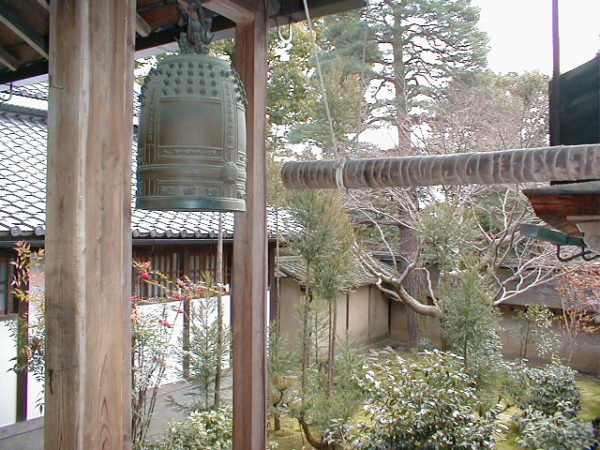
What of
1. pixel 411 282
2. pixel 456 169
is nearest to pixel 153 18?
pixel 456 169

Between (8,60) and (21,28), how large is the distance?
0.47 meters

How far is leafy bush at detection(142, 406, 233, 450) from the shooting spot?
12.7ft

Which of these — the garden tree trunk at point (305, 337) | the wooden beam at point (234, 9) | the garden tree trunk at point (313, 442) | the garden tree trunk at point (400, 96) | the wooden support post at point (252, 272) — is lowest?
the garden tree trunk at point (313, 442)

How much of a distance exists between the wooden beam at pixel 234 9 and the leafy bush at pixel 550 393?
5.82 meters

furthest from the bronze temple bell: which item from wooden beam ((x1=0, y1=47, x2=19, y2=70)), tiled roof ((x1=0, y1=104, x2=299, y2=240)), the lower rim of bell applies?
tiled roof ((x1=0, y1=104, x2=299, y2=240))

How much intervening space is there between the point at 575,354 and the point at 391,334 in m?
3.67

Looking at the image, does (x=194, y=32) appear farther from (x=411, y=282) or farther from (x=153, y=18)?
(x=411, y=282)

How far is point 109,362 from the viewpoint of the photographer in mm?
1161

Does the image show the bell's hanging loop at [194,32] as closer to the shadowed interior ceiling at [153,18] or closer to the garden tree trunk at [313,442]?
the shadowed interior ceiling at [153,18]

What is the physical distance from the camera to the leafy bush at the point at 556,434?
Answer: 475cm

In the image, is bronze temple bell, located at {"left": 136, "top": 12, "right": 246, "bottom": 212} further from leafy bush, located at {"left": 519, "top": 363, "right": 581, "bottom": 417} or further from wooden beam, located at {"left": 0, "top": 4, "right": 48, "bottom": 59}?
leafy bush, located at {"left": 519, "top": 363, "right": 581, "bottom": 417}

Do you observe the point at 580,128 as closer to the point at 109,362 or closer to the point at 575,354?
the point at 109,362

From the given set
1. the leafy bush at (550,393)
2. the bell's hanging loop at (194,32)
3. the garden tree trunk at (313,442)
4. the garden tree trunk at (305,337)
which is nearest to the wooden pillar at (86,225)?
the bell's hanging loop at (194,32)

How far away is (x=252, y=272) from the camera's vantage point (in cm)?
178
